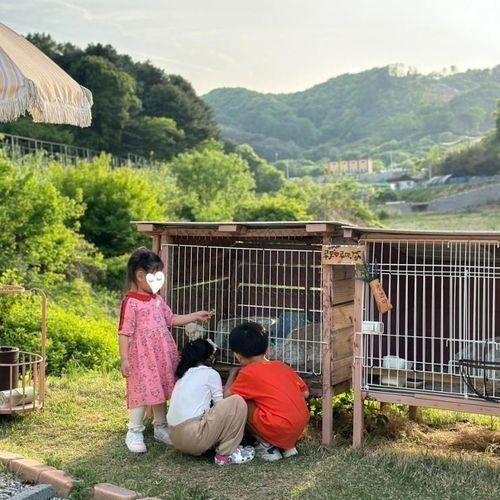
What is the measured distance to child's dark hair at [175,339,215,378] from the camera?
503cm

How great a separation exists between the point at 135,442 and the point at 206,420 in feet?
2.05

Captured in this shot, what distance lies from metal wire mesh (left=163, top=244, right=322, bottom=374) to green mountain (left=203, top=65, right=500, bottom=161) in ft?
242

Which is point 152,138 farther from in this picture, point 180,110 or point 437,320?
point 437,320

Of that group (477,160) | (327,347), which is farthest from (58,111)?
(477,160)

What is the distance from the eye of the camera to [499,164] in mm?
61312

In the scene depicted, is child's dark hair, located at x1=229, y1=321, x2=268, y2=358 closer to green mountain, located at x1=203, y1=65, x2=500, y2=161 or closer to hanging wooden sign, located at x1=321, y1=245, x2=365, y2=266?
hanging wooden sign, located at x1=321, y1=245, x2=365, y2=266

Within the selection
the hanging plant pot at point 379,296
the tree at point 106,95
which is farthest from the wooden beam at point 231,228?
the tree at point 106,95

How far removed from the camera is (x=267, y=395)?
4.81 metres

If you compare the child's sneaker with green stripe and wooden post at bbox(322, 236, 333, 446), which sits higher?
wooden post at bbox(322, 236, 333, 446)

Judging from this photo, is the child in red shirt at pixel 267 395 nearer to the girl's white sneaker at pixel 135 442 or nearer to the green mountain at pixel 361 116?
the girl's white sneaker at pixel 135 442

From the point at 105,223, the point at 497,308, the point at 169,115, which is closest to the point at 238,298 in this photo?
the point at 497,308

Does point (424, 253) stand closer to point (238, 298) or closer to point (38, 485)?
point (238, 298)

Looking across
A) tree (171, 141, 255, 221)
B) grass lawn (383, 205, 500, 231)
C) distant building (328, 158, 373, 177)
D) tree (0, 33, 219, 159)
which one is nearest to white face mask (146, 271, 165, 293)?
tree (171, 141, 255, 221)

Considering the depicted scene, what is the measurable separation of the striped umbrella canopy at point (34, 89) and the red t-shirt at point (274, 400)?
2066 millimetres
